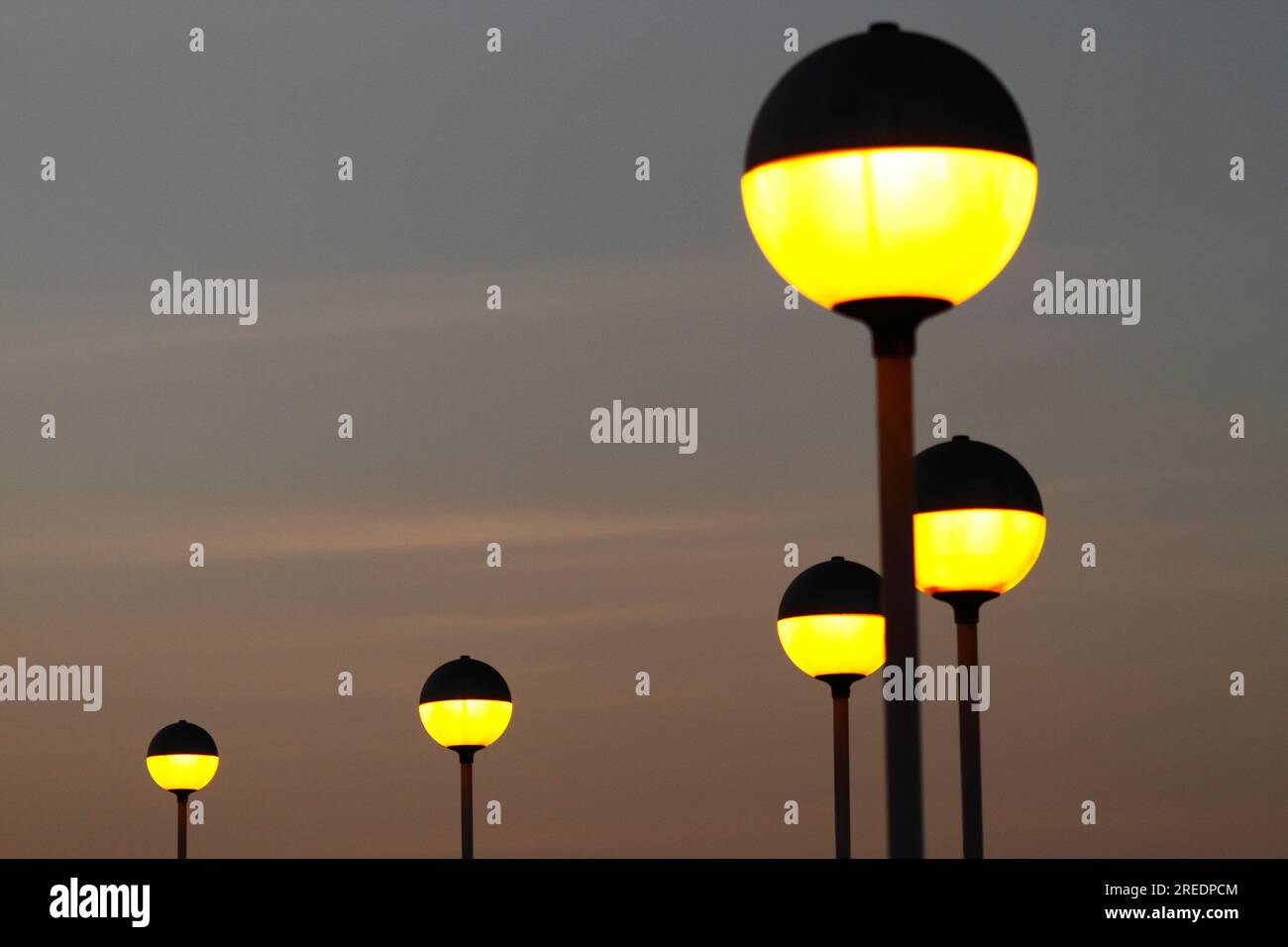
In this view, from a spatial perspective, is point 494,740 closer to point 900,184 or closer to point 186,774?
point 186,774

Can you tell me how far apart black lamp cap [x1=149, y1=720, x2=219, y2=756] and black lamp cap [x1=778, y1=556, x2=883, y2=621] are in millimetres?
15020

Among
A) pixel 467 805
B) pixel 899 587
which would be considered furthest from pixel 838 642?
pixel 899 587

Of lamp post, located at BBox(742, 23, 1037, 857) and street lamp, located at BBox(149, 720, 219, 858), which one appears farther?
street lamp, located at BBox(149, 720, 219, 858)

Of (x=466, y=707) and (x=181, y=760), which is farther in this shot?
(x=181, y=760)

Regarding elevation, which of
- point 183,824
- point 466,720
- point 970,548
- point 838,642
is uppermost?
point 970,548

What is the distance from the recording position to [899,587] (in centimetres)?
833

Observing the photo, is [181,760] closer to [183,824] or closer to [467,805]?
[183,824]

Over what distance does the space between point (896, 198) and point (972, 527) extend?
21.4ft

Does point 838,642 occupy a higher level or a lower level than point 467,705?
higher

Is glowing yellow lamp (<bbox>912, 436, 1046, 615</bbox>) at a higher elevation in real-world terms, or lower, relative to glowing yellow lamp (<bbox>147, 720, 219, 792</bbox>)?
higher

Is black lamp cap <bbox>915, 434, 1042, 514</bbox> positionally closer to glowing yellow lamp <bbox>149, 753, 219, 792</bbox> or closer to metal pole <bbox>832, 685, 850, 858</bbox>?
metal pole <bbox>832, 685, 850, 858</bbox>

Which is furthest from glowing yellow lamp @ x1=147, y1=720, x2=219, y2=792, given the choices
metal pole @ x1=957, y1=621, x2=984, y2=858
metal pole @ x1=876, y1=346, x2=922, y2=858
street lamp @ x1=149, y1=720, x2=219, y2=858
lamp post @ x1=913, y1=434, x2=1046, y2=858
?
metal pole @ x1=876, y1=346, x2=922, y2=858

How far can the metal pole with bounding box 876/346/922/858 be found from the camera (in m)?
8.13
